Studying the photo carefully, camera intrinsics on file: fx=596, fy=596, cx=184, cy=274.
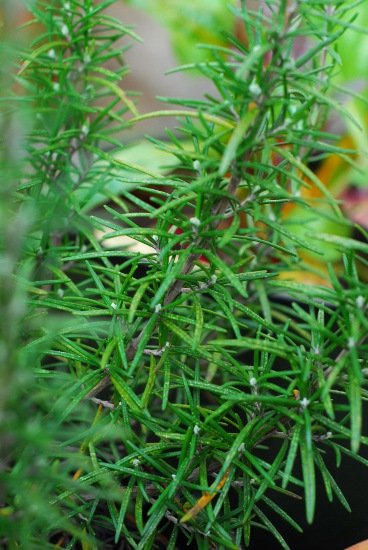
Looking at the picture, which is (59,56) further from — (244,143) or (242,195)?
(242,195)

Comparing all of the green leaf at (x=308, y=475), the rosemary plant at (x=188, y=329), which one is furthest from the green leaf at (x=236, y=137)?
the green leaf at (x=308, y=475)

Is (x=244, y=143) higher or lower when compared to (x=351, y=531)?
higher

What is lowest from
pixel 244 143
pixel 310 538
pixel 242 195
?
pixel 310 538

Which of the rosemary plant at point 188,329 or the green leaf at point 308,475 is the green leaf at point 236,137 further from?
the green leaf at point 308,475

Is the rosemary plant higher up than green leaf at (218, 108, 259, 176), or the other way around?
green leaf at (218, 108, 259, 176)

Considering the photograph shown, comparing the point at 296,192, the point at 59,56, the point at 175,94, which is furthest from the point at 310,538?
the point at 175,94

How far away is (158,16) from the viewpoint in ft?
3.41

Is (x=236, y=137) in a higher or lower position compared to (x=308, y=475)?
higher

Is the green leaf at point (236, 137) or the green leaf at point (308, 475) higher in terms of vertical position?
the green leaf at point (236, 137)

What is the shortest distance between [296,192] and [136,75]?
2.97 ft

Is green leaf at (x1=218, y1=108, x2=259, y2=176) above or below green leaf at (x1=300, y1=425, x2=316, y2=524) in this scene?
above

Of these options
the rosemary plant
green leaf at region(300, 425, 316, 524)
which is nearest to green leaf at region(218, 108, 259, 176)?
the rosemary plant

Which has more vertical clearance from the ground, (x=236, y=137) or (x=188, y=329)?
(x=236, y=137)

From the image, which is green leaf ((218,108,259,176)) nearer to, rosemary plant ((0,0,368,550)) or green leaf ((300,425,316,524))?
rosemary plant ((0,0,368,550))
